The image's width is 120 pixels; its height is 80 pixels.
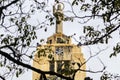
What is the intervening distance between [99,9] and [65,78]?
416 cm

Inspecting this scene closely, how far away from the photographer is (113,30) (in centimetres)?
1537

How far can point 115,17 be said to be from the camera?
603 inches

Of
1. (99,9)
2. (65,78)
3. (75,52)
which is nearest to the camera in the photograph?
(65,78)

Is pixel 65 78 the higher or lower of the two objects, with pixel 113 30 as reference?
lower

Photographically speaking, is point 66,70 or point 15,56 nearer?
point 15,56

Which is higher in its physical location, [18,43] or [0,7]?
[0,7]

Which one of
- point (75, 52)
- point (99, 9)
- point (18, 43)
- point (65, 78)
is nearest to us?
point (65, 78)

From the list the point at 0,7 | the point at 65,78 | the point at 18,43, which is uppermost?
the point at 0,7

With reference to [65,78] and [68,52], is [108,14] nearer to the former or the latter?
[65,78]

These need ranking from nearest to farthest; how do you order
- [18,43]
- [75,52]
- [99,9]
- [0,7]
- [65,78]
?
[65,78]
[0,7]
[18,43]
[99,9]
[75,52]

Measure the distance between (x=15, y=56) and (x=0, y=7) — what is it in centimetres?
146

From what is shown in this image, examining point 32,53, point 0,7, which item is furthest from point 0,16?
point 32,53

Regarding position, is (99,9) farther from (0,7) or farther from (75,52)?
(75,52)

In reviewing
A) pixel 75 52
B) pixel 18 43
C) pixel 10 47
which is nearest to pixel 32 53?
pixel 18 43
